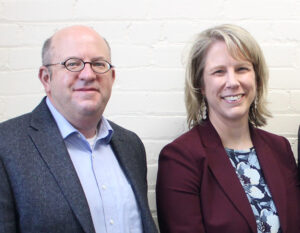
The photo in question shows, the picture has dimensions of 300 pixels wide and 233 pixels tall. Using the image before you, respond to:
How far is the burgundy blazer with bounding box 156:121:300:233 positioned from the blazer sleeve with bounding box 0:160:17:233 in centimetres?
52

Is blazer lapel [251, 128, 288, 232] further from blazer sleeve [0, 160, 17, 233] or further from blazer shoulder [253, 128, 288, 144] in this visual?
blazer sleeve [0, 160, 17, 233]

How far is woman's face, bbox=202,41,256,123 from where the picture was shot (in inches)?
52.7

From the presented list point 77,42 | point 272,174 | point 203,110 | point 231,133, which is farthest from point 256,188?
point 77,42

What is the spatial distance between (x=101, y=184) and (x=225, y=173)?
0.43m

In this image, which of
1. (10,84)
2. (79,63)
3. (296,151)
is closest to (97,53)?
(79,63)

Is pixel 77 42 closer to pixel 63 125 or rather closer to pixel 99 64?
pixel 99 64

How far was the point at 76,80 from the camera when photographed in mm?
1115

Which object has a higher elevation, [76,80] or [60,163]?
[76,80]

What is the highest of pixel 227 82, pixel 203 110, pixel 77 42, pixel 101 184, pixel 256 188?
pixel 77 42

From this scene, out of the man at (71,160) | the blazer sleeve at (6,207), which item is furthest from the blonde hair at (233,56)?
the blazer sleeve at (6,207)

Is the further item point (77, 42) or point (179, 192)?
point (179, 192)

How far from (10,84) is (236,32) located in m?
0.92

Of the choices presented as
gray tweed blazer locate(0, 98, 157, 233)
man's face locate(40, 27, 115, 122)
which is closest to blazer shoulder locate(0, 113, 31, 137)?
gray tweed blazer locate(0, 98, 157, 233)

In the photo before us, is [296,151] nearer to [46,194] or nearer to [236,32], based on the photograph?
[236,32]
